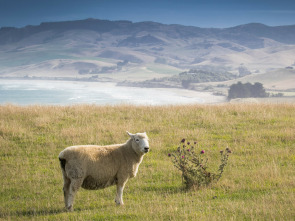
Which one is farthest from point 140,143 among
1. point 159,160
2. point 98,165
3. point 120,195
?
point 159,160

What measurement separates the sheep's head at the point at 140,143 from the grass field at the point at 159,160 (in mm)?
1294

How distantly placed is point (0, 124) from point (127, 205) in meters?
11.9

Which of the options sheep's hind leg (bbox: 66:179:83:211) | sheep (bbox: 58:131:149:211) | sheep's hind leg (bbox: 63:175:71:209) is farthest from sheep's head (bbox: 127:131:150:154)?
sheep's hind leg (bbox: 63:175:71:209)

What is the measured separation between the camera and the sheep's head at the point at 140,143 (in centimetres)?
891

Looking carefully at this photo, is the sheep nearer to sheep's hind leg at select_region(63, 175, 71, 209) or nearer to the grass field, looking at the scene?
sheep's hind leg at select_region(63, 175, 71, 209)

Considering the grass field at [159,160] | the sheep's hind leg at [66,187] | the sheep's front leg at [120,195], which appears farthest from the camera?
the sheep's front leg at [120,195]

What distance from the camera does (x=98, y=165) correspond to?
29.2 feet

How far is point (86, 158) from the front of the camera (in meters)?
8.76

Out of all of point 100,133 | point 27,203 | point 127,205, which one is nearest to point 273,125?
point 100,133

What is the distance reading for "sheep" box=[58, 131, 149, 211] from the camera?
862cm

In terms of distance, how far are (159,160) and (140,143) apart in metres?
4.81

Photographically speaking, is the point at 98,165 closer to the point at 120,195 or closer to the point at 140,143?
the point at 120,195

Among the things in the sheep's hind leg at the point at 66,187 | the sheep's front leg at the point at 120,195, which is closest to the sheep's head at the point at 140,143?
the sheep's front leg at the point at 120,195

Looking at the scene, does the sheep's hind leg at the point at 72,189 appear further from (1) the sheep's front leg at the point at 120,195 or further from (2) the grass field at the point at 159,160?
(1) the sheep's front leg at the point at 120,195
